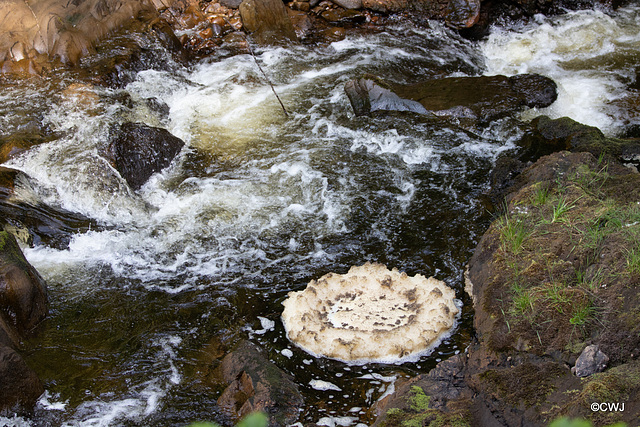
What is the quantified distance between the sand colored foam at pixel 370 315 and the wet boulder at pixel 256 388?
0.41 metres

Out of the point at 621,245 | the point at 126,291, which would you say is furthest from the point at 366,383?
the point at 126,291

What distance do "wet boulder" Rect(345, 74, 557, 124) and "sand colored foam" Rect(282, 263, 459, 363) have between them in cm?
392

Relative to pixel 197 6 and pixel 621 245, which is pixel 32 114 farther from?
pixel 621 245

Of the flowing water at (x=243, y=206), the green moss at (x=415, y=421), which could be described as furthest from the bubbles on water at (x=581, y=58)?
the green moss at (x=415, y=421)

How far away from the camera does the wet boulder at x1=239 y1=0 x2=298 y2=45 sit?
11.2 metres

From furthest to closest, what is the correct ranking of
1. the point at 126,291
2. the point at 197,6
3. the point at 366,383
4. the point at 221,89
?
the point at 197,6 < the point at 221,89 < the point at 126,291 < the point at 366,383

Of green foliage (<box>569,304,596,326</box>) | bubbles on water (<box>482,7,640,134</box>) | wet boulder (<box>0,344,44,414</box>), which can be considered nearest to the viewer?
green foliage (<box>569,304,596,326</box>)

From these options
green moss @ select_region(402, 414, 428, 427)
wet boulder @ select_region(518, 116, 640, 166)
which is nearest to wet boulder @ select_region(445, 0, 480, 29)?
wet boulder @ select_region(518, 116, 640, 166)

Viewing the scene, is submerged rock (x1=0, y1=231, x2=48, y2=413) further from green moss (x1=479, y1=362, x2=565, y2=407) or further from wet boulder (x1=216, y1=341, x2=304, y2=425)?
green moss (x1=479, y1=362, x2=565, y2=407)

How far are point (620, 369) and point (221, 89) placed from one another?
815cm

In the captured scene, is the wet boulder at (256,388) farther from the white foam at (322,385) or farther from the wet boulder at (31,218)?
the wet boulder at (31,218)

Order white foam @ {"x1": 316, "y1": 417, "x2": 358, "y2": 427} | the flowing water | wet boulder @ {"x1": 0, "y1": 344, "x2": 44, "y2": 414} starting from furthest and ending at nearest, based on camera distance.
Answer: the flowing water
wet boulder @ {"x1": 0, "y1": 344, "x2": 44, "y2": 414}
white foam @ {"x1": 316, "y1": 417, "x2": 358, "y2": 427}

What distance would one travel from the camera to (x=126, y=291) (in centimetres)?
530

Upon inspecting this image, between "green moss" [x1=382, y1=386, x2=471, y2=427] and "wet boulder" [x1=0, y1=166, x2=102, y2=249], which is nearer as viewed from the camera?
"green moss" [x1=382, y1=386, x2=471, y2=427]
